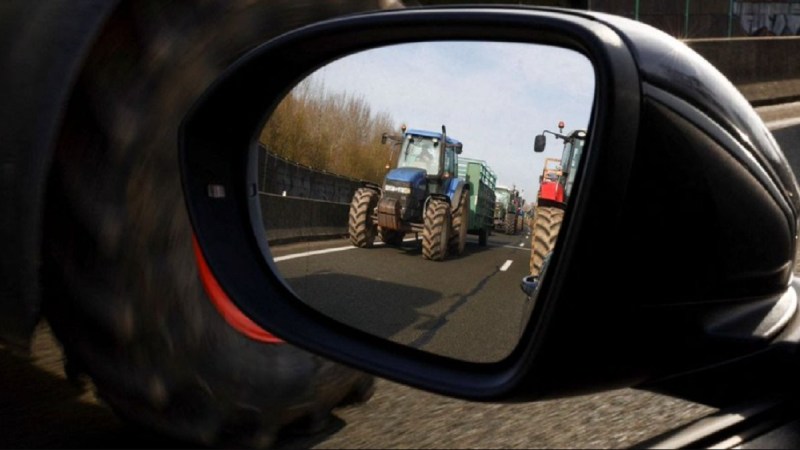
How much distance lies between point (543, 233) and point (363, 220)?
535 mm

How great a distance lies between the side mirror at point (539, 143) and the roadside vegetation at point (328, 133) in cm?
32

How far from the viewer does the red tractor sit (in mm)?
968

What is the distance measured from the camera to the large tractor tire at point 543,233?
3.22 ft

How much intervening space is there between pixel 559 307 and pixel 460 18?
0.45 meters

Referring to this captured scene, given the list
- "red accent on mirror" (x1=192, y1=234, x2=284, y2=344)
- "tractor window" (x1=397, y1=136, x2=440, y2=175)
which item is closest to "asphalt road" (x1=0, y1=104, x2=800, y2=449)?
"red accent on mirror" (x1=192, y1=234, x2=284, y2=344)

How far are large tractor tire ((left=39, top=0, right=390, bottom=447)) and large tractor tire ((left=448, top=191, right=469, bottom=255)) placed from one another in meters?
0.75

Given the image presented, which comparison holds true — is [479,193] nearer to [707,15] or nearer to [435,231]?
[435,231]

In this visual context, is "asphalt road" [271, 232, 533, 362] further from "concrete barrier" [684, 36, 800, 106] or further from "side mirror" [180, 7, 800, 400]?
"concrete barrier" [684, 36, 800, 106]

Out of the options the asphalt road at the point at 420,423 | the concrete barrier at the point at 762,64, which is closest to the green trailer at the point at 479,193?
the asphalt road at the point at 420,423

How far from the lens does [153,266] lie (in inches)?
73.8

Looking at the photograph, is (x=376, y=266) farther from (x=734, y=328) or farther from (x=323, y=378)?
(x=323, y=378)

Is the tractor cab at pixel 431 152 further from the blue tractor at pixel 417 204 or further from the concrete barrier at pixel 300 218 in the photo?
the concrete barrier at pixel 300 218

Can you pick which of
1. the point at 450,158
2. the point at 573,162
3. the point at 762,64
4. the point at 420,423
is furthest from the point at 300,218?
the point at 762,64

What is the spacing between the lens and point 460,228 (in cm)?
144
